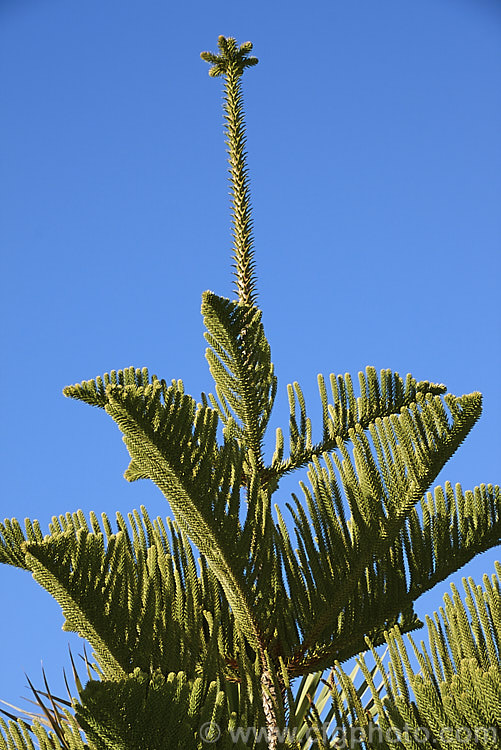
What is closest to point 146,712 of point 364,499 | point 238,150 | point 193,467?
point 193,467

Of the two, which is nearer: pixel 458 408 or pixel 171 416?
pixel 171 416

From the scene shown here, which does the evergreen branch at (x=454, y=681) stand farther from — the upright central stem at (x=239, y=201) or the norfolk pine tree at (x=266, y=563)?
the upright central stem at (x=239, y=201)

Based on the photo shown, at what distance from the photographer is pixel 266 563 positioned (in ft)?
7.52

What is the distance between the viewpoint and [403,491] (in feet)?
7.52

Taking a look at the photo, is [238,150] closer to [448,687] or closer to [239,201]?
[239,201]

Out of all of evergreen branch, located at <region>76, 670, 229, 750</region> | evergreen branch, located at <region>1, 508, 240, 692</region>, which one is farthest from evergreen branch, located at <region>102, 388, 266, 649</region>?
evergreen branch, located at <region>76, 670, 229, 750</region>

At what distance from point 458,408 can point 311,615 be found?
2.36 feet

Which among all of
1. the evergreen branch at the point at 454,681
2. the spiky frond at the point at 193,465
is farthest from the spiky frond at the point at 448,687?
the spiky frond at the point at 193,465

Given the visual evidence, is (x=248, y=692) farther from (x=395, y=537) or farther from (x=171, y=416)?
(x=171, y=416)

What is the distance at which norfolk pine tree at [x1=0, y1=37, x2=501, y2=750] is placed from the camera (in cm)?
196

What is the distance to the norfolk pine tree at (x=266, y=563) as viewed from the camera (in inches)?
77.0

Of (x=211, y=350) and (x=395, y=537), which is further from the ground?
(x=211, y=350)

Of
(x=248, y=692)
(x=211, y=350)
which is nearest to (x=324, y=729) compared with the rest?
(x=248, y=692)

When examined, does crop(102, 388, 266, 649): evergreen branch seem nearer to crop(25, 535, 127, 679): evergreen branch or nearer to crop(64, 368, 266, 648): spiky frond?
crop(64, 368, 266, 648): spiky frond
